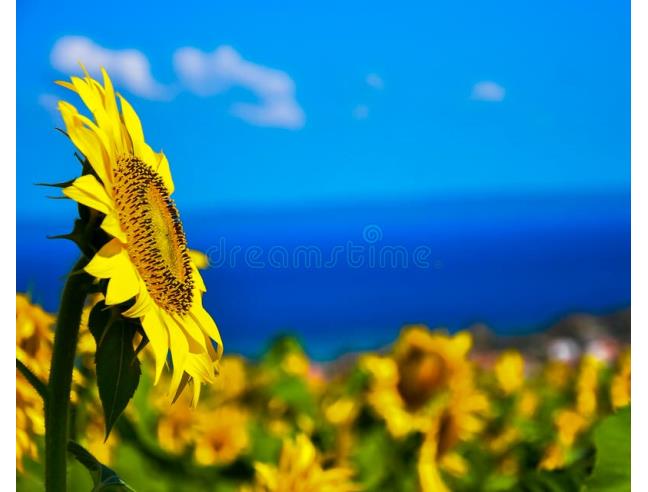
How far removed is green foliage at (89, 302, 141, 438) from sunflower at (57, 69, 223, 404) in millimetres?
18

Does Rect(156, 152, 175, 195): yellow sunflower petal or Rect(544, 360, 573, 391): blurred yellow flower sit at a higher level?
Rect(156, 152, 175, 195): yellow sunflower petal

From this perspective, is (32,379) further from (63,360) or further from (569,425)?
(569,425)

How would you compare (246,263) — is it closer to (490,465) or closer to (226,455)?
(226,455)

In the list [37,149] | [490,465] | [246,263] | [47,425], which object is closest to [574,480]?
[490,465]

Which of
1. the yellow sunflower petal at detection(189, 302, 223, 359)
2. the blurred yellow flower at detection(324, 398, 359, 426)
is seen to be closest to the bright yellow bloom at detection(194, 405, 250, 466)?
the blurred yellow flower at detection(324, 398, 359, 426)

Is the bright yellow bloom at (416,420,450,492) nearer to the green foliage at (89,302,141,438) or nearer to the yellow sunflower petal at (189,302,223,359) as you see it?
the yellow sunflower petal at (189,302,223,359)

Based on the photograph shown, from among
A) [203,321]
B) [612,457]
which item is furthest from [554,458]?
[203,321]

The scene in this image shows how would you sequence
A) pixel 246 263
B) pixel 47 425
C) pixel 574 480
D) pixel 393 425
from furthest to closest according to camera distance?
pixel 246 263 < pixel 393 425 < pixel 574 480 < pixel 47 425

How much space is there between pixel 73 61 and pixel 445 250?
591 millimetres

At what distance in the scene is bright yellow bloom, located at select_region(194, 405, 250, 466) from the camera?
120 cm

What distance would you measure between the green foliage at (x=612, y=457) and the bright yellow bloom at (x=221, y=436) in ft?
1.39

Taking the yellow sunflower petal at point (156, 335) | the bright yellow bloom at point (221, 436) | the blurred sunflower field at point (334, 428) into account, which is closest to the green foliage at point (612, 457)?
the blurred sunflower field at point (334, 428)

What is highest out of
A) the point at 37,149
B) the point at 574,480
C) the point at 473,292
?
the point at 37,149

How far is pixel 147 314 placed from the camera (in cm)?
75
